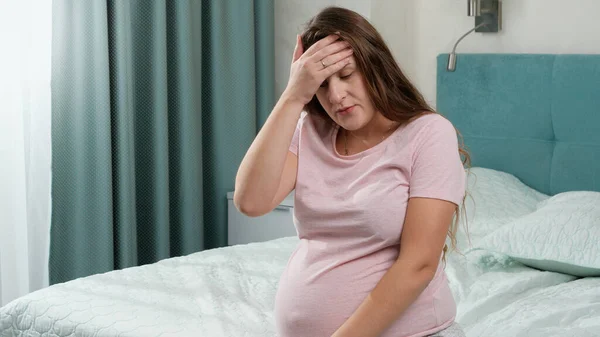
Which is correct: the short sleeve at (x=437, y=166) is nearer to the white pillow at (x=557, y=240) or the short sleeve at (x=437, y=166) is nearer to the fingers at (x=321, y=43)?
the fingers at (x=321, y=43)

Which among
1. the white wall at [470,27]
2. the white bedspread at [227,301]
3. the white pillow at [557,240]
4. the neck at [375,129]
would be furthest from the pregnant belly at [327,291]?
the white wall at [470,27]

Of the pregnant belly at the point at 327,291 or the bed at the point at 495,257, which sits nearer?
the pregnant belly at the point at 327,291

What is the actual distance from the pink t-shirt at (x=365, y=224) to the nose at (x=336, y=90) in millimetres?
106

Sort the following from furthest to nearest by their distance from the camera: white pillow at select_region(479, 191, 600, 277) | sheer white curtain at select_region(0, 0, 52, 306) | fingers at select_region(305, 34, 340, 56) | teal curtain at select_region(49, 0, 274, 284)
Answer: teal curtain at select_region(49, 0, 274, 284), sheer white curtain at select_region(0, 0, 52, 306), white pillow at select_region(479, 191, 600, 277), fingers at select_region(305, 34, 340, 56)

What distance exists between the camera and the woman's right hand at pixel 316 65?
4.93 feet

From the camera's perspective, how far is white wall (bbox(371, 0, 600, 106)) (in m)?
3.26

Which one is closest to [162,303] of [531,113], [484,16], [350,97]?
[350,97]

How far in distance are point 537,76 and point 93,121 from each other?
1644 millimetres

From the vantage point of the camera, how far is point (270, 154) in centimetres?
155

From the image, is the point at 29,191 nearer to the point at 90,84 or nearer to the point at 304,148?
the point at 90,84

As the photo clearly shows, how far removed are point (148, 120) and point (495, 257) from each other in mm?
1560

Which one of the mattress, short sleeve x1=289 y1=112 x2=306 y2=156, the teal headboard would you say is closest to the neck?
short sleeve x1=289 y1=112 x2=306 y2=156

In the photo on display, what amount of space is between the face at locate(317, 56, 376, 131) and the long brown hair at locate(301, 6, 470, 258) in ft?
0.04

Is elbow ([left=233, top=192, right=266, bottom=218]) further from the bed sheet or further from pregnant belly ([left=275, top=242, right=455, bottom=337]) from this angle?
the bed sheet
